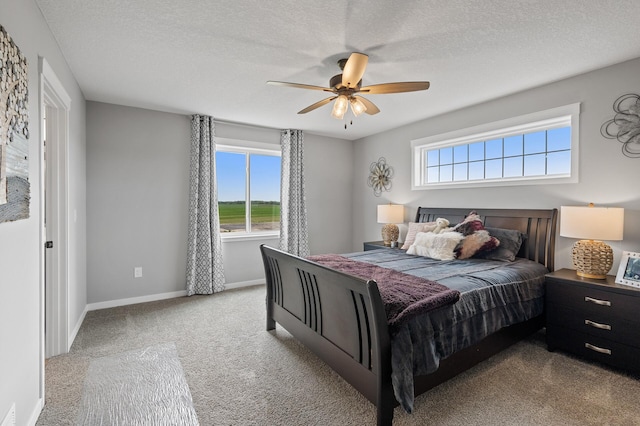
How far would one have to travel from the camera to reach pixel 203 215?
427cm

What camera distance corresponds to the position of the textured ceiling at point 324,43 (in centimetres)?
196

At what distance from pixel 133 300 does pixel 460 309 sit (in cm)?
386

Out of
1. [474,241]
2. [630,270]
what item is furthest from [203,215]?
[630,270]

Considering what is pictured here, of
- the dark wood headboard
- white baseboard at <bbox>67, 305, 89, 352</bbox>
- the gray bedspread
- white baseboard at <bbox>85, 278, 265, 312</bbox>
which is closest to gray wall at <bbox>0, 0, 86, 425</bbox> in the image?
white baseboard at <bbox>67, 305, 89, 352</bbox>

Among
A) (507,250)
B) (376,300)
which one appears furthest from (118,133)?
(507,250)

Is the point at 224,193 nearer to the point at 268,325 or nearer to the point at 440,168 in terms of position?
the point at 268,325

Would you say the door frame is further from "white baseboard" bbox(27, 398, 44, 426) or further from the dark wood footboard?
the dark wood footboard

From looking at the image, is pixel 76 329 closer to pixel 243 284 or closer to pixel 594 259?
pixel 243 284

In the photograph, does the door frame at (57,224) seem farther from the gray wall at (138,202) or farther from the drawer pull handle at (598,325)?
the drawer pull handle at (598,325)

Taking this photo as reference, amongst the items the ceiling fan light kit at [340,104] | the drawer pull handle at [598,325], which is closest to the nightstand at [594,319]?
the drawer pull handle at [598,325]

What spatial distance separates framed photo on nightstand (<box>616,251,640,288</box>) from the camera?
236cm

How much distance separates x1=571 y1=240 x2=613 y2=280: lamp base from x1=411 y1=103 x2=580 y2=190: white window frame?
714mm

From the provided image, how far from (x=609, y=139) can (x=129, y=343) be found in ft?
15.6

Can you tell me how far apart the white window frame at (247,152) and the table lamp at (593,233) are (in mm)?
3813
